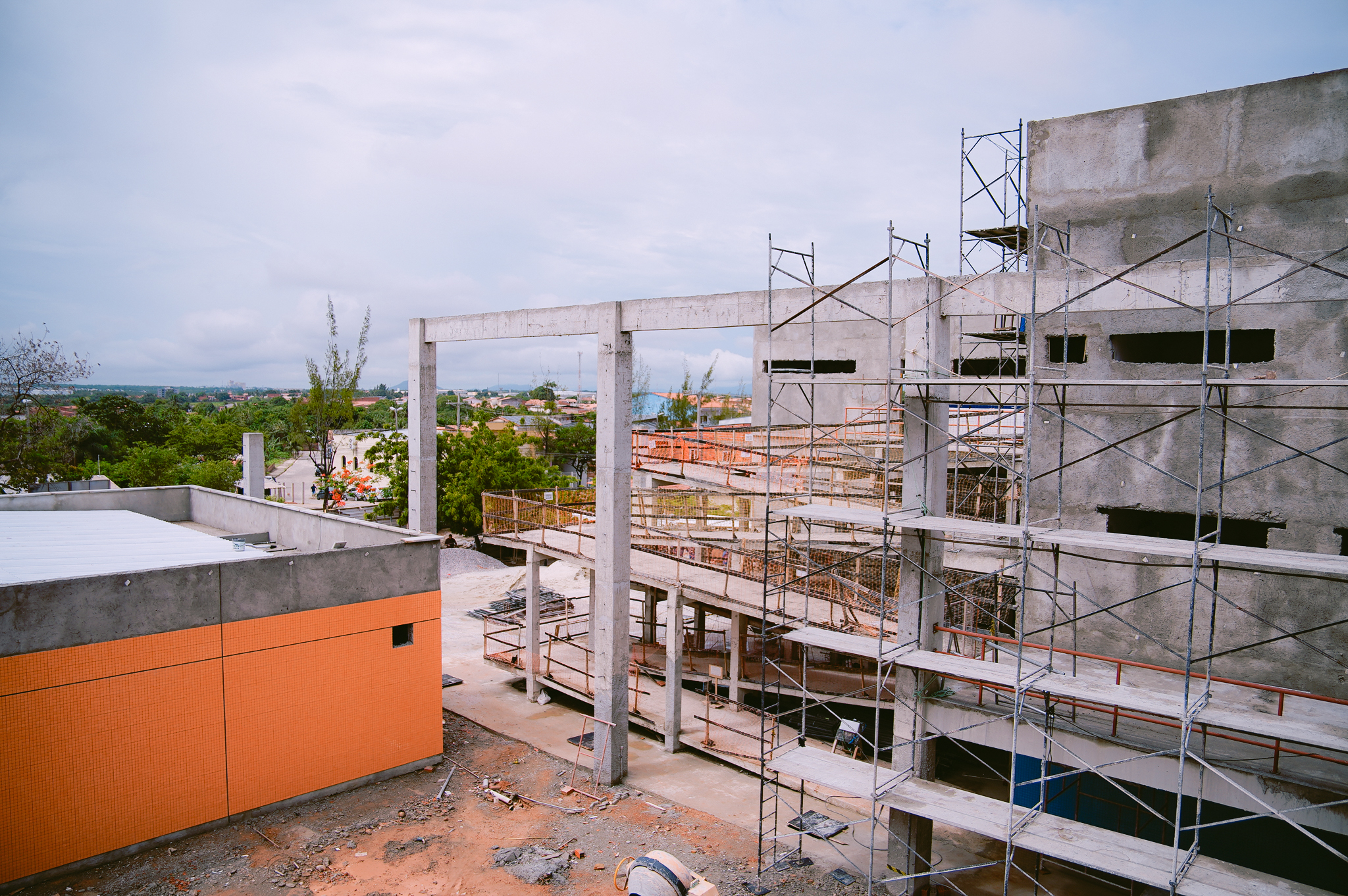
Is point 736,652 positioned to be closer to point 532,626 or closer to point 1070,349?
point 532,626

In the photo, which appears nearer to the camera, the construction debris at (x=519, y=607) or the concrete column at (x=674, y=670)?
the concrete column at (x=674, y=670)

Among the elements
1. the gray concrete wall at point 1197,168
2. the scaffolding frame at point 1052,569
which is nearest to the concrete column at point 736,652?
the scaffolding frame at point 1052,569

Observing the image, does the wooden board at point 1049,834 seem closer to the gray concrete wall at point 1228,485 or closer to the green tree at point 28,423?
the gray concrete wall at point 1228,485

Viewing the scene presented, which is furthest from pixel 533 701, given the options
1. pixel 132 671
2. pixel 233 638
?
pixel 132 671

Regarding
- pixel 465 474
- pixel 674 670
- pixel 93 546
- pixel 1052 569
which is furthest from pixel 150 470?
pixel 1052 569

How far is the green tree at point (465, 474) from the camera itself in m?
36.8

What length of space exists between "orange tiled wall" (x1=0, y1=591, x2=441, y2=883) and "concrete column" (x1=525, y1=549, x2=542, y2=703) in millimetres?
3653

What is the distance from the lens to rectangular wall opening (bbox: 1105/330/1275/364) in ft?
46.5

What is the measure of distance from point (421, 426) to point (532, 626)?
5625 millimetres

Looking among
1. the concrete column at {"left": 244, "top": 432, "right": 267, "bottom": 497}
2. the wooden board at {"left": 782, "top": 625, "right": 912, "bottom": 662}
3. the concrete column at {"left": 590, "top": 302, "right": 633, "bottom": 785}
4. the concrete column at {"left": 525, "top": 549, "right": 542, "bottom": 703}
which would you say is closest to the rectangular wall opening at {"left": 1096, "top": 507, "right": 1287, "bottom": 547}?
the wooden board at {"left": 782, "top": 625, "right": 912, "bottom": 662}

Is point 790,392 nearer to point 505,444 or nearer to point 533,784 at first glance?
point 505,444

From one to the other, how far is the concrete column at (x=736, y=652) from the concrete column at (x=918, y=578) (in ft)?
19.6

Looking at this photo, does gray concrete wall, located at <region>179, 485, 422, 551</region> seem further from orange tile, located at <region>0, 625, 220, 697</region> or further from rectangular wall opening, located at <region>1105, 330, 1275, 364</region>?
rectangular wall opening, located at <region>1105, 330, 1275, 364</region>

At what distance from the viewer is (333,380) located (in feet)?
143
